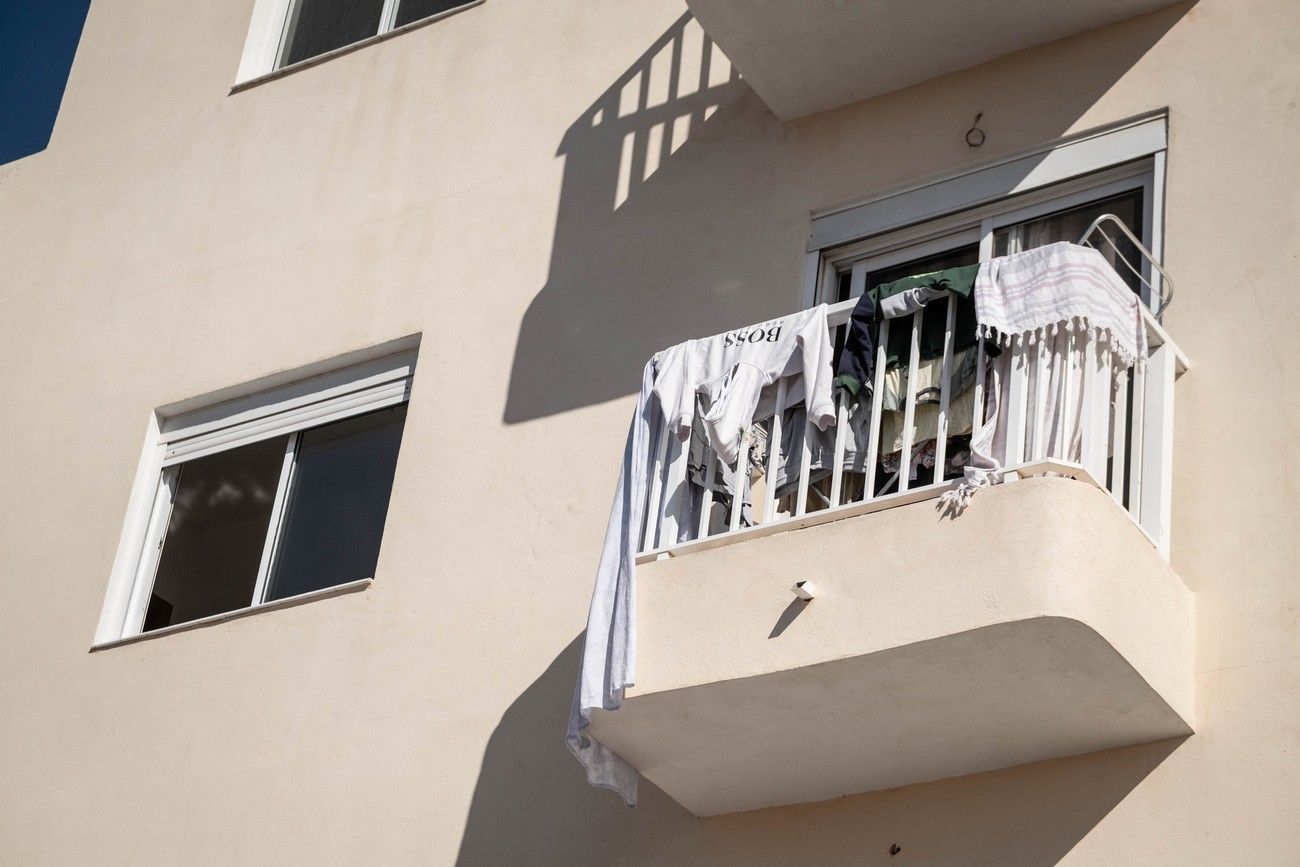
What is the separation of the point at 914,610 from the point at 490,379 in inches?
128

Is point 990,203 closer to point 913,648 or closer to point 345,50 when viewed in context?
point 913,648

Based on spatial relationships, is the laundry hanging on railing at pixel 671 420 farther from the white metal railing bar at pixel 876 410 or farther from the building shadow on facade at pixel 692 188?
the building shadow on facade at pixel 692 188

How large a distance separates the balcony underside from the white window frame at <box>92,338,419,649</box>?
296 cm

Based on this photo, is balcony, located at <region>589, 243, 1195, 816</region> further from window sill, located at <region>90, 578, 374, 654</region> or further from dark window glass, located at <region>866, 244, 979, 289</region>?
window sill, located at <region>90, 578, 374, 654</region>

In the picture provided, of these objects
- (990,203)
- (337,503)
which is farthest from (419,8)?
(990,203)

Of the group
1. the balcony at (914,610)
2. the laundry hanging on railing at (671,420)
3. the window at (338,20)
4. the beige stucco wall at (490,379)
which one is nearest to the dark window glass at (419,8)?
the window at (338,20)

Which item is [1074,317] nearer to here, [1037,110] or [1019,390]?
[1019,390]

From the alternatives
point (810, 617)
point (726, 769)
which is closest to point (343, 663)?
point (726, 769)

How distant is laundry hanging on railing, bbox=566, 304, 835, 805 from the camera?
21.5ft

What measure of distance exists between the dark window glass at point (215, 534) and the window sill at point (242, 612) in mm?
196

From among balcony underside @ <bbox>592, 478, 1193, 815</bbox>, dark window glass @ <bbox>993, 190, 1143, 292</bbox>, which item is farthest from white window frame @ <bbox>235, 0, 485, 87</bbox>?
balcony underside @ <bbox>592, 478, 1193, 815</bbox>

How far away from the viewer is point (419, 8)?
35.1 feet

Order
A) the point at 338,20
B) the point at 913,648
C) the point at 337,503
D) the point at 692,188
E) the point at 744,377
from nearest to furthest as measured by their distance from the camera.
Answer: the point at 913,648 → the point at 744,377 → the point at 692,188 → the point at 337,503 → the point at 338,20

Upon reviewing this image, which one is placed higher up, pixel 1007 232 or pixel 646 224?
pixel 646 224
